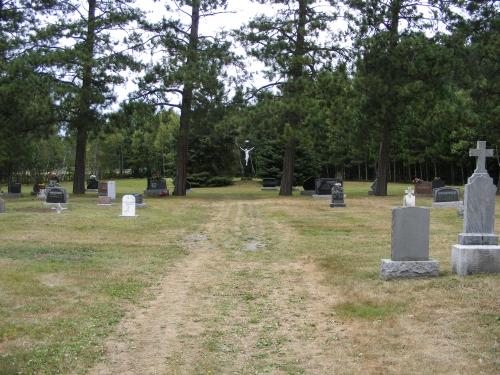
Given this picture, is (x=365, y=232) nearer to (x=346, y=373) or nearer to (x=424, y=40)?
(x=346, y=373)

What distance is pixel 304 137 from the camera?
30375mm

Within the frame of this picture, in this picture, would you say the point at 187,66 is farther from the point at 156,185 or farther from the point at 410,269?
the point at 410,269

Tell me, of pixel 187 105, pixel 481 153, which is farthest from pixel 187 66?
pixel 481 153

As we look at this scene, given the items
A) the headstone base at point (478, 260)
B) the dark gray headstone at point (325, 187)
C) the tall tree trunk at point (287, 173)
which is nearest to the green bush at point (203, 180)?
the tall tree trunk at point (287, 173)

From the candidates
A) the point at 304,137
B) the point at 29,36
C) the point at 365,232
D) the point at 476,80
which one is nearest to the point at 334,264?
the point at 365,232

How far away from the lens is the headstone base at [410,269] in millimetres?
8570

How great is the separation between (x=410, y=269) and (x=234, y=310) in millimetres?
2852

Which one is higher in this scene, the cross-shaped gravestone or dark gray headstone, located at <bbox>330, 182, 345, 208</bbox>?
the cross-shaped gravestone

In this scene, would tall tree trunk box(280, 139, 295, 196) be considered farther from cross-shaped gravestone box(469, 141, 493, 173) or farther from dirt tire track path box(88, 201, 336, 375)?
cross-shaped gravestone box(469, 141, 493, 173)

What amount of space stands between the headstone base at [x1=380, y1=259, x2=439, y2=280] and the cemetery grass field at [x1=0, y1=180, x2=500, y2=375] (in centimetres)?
27

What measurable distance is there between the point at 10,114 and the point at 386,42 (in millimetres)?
20161

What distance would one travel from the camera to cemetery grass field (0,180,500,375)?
17.5 ft

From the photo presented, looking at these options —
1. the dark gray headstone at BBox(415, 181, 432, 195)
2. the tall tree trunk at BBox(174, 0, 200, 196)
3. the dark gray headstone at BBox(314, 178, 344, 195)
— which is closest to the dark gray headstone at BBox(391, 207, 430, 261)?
the dark gray headstone at BBox(314, 178, 344, 195)

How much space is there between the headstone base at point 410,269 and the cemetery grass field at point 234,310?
0.88 feet
